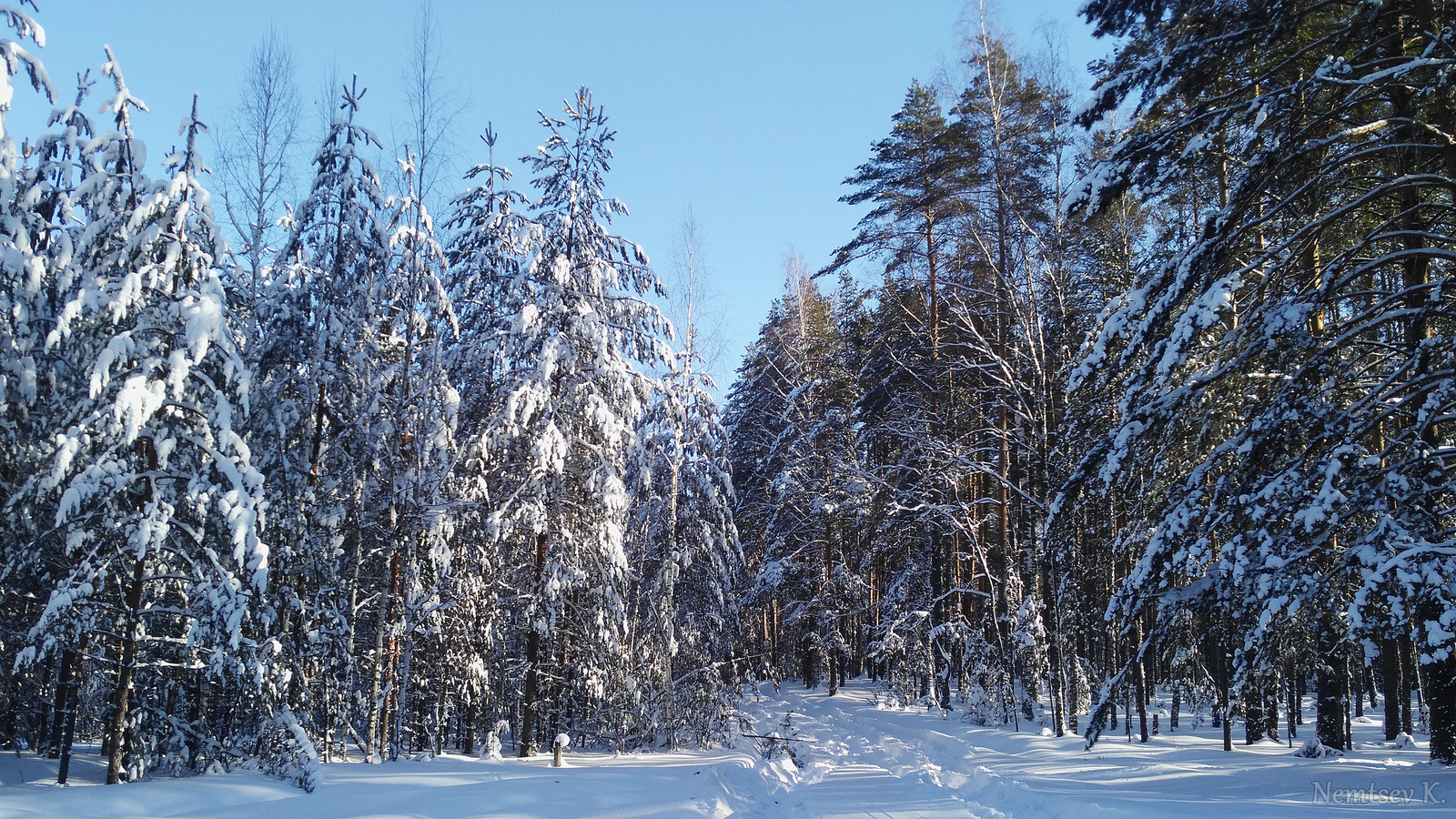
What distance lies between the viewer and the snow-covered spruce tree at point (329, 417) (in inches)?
412

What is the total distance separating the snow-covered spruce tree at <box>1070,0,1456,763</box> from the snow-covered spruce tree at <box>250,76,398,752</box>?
9731mm

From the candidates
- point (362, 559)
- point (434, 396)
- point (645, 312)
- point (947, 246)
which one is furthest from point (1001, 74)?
point (362, 559)

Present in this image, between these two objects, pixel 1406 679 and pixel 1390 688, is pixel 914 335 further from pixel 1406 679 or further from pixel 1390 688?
pixel 1406 679

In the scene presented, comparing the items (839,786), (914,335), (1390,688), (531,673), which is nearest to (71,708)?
(531,673)

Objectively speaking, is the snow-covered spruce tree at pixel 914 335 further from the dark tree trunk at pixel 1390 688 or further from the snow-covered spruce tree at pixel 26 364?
the snow-covered spruce tree at pixel 26 364

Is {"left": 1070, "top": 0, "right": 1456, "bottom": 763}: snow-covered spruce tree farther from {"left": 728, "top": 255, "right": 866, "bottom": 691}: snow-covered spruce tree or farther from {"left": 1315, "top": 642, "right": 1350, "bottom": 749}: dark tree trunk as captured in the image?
{"left": 728, "top": 255, "right": 866, "bottom": 691}: snow-covered spruce tree

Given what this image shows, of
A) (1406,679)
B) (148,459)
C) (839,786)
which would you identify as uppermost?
(148,459)

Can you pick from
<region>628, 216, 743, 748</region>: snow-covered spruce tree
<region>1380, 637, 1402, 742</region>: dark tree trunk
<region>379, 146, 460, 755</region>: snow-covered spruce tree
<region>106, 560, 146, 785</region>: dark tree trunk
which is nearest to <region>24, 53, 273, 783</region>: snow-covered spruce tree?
<region>106, 560, 146, 785</region>: dark tree trunk

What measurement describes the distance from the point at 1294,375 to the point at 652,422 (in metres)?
11.8

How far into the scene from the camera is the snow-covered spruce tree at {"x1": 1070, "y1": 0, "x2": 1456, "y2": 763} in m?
6.10

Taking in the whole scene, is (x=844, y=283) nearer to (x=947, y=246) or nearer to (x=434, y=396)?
(x=947, y=246)

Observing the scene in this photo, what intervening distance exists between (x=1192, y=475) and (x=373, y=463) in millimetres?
10726

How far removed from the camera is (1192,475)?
7125mm

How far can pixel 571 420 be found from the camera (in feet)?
39.9
